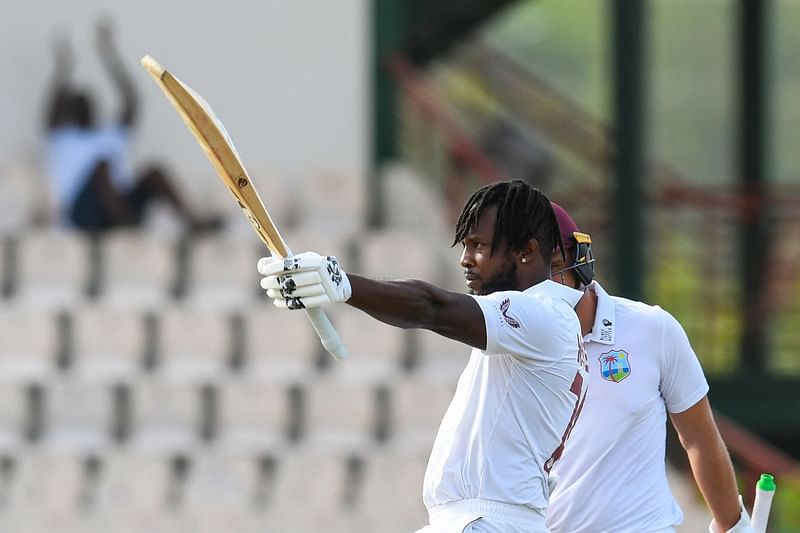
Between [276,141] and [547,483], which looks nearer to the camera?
[547,483]

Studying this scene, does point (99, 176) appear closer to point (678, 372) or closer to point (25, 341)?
point (25, 341)

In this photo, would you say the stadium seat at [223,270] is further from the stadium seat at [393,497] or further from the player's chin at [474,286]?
the player's chin at [474,286]

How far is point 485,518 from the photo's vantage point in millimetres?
3305

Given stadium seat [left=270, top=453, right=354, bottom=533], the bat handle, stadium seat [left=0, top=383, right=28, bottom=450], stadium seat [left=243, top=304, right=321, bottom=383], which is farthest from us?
stadium seat [left=243, top=304, right=321, bottom=383]

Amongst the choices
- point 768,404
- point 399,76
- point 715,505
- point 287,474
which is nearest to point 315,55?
point 399,76

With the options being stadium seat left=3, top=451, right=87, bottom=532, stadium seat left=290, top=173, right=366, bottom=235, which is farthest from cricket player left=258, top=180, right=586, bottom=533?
stadium seat left=290, top=173, right=366, bottom=235

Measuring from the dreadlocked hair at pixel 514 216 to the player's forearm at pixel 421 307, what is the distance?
0.22 metres

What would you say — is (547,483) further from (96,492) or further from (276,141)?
(276,141)

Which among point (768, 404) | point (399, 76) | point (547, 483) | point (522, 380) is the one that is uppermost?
point (399, 76)

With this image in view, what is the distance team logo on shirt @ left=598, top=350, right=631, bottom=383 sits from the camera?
3824 millimetres

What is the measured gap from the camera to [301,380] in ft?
27.2

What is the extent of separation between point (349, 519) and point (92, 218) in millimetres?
2486

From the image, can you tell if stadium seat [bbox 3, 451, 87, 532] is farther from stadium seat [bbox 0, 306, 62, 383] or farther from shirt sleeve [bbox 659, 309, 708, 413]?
shirt sleeve [bbox 659, 309, 708, 413]

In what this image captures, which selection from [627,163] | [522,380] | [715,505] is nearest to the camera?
[522,380]
